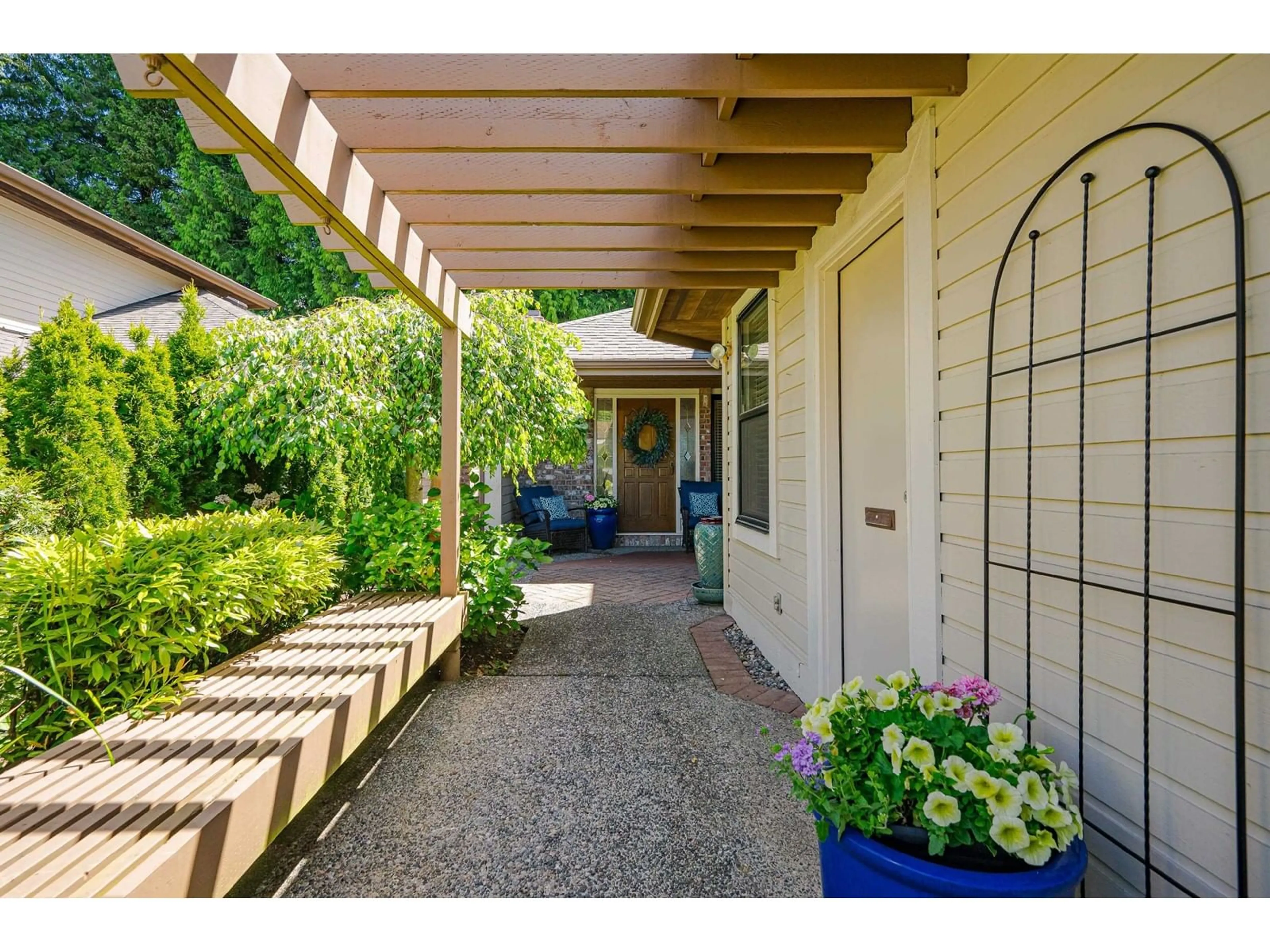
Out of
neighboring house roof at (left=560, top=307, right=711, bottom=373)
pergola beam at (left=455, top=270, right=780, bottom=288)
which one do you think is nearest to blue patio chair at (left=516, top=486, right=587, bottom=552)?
neighboring house roof at (left=560, top=307, right=711, bottom=373)

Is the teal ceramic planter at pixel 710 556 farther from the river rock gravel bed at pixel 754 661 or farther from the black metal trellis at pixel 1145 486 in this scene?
the black metal trellis at pixel 1145 486

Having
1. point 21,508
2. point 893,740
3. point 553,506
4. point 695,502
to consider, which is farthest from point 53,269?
point 893,740

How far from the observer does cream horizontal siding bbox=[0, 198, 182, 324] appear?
21.7 feet

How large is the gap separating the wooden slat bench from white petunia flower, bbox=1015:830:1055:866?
5.00ft

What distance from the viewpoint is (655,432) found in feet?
28.6

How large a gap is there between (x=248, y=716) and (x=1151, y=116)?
103 inches

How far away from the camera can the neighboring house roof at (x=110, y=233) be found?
21.5 feet

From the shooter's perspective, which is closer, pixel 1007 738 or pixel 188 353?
pixel 1007 738

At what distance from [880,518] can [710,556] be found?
114 inches

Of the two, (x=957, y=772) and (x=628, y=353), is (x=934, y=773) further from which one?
(x=628, y=353)

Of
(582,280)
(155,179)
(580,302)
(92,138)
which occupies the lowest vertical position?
(582,280)

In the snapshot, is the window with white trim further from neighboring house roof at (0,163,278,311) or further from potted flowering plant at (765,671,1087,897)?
neighboring house roof at (0,163,278,311)
